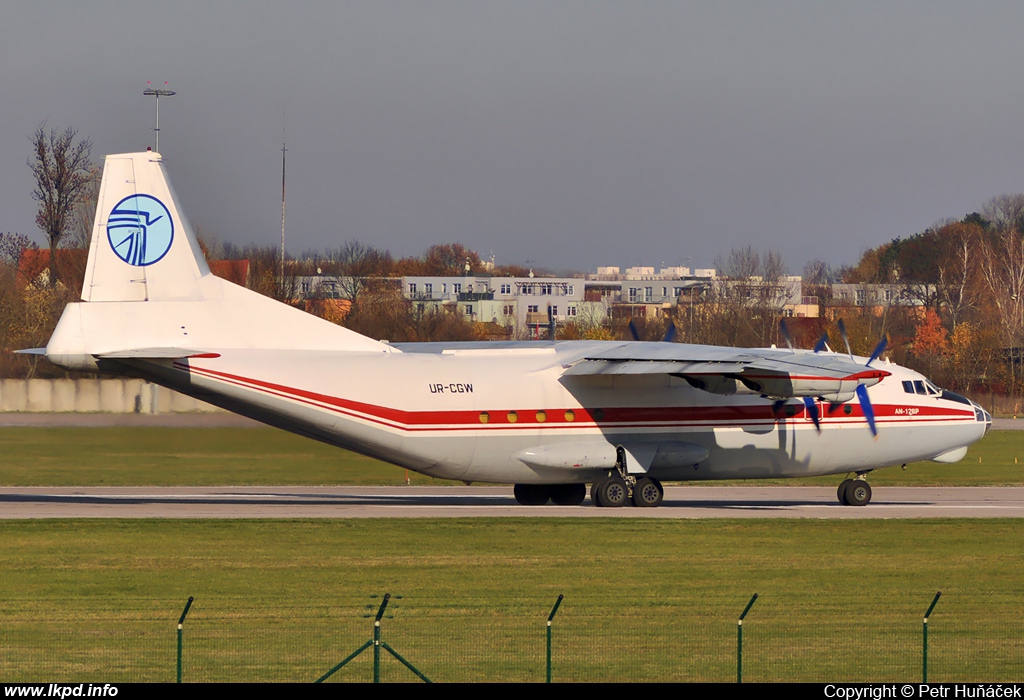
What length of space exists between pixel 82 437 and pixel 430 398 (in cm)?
2438

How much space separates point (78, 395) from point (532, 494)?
37.1m

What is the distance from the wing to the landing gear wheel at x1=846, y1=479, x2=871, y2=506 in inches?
204

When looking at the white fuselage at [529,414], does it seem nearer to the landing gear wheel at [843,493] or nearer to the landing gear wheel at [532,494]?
the landing gear wheel at [843,493]

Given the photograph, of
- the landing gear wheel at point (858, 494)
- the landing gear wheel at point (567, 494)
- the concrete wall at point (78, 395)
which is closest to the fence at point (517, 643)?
the landing gear wheel at point (567, 494)

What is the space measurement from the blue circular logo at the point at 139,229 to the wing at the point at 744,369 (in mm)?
11419

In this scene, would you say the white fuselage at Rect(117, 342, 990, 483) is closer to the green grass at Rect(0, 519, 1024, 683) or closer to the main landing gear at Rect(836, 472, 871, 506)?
the main landing gear at Rect(836, 472, 871, 506)

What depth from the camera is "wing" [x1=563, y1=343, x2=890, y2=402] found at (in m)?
32.5

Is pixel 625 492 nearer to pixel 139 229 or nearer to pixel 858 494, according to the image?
pixel 858 494

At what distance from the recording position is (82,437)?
5256 centimetres

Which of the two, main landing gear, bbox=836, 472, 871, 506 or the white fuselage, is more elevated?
the white fuselage

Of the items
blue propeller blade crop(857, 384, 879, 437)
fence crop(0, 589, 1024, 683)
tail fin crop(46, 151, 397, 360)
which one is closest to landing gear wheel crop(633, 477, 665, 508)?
blue propeller blade crop(857, 384, 879, 437)

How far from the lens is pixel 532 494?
3816 centimetres

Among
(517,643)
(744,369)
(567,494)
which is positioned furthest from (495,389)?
(517,643)
